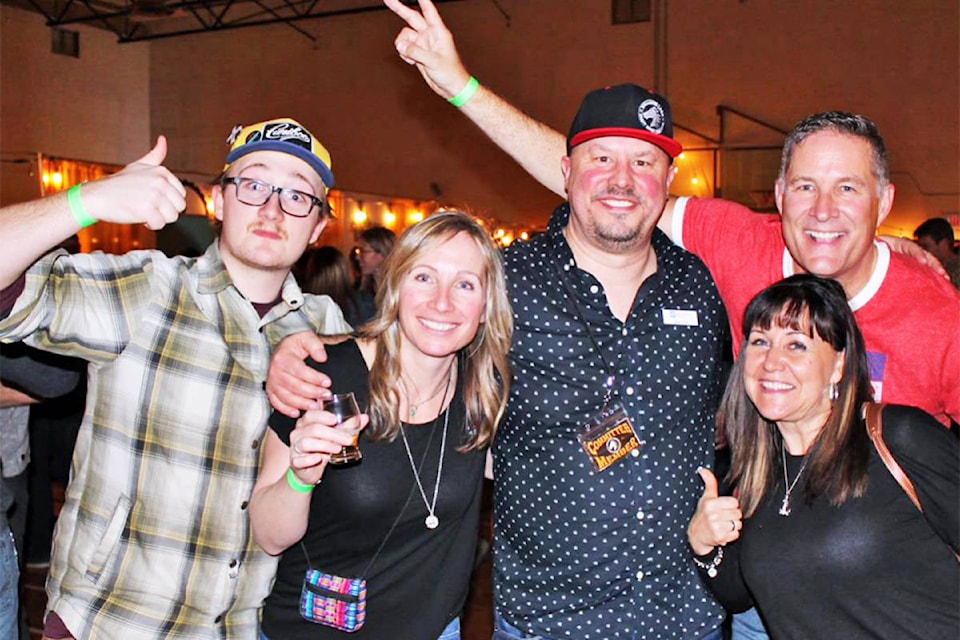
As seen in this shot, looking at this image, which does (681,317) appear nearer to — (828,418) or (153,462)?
(828,418)

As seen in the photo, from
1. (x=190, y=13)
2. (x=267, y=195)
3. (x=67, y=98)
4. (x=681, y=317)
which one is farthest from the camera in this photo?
(x=190, y=13)

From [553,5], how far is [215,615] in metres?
14.1

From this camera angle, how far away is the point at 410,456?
7.26 feet

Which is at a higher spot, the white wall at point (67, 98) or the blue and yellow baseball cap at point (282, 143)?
the white wall at point (67, 98)

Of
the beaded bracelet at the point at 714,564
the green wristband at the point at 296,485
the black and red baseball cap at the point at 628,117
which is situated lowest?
the beaded bracelet at the point at 714,564

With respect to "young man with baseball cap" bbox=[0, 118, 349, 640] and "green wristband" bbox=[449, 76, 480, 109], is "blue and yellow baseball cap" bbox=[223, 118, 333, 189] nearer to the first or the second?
"young man with baseball cap" bbox=[0, 118, 349, 640]

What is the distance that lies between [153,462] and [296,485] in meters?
0.37

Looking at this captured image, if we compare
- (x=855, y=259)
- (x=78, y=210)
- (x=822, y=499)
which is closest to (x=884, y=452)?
(x=822, y=499)

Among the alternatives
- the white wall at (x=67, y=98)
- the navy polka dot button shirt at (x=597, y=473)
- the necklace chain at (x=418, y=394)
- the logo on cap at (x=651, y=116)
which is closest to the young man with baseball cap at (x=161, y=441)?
the necklace chain at (x=418, y=394)

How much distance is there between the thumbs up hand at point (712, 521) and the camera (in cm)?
217

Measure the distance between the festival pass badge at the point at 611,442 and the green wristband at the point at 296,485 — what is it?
721 millimetres

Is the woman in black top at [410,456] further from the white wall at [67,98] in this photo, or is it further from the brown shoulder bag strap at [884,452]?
the white wall at [67,98]

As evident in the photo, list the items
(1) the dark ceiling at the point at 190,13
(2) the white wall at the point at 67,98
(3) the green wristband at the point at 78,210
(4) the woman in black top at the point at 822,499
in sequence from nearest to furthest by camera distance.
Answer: (3) the green wristband at the point at 78,210, (4) the woman in black top at the point at 822,499, (2) the white wall at the point at 67,98, (1) the dark ceiling at the point at 190,13

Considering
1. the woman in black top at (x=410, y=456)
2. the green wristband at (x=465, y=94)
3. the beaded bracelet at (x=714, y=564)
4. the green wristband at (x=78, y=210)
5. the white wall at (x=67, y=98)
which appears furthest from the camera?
the white wall at (x=67, y=98)
